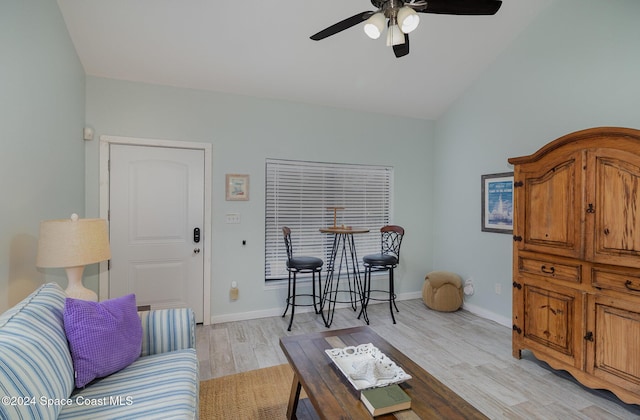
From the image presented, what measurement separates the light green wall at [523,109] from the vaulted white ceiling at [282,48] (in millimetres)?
287

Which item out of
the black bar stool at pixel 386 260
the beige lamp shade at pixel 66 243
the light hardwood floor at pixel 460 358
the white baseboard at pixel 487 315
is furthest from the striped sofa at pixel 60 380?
the white baseboard at pixel 487 315

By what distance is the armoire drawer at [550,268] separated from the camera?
7.72 feet

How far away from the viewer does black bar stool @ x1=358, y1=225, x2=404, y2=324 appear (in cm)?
362

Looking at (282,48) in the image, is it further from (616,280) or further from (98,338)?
(616,280)

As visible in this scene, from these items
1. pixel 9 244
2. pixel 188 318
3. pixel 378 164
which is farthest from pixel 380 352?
pixel 378 164

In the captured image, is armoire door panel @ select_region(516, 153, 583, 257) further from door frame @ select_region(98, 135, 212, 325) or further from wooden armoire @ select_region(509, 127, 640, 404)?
Answer: door frame @ select_region(98, 135, 212, 325)

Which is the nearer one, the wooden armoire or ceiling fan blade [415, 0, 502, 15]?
ceiling fan blade [415, 0, 502, 15]

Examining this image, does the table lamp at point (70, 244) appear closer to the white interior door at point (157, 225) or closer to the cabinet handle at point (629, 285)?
the white interior door at point (157, 225)

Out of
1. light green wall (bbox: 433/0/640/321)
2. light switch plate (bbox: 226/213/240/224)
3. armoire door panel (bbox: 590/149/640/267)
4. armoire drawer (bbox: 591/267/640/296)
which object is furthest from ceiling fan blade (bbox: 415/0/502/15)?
light switch plate (bbox: 226/213/240/224)

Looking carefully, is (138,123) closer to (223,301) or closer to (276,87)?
(276,87)

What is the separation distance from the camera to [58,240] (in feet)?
6.46

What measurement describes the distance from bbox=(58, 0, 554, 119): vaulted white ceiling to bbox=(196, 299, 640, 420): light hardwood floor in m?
2.65

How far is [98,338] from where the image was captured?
154 cm

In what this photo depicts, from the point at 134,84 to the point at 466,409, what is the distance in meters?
3.82
